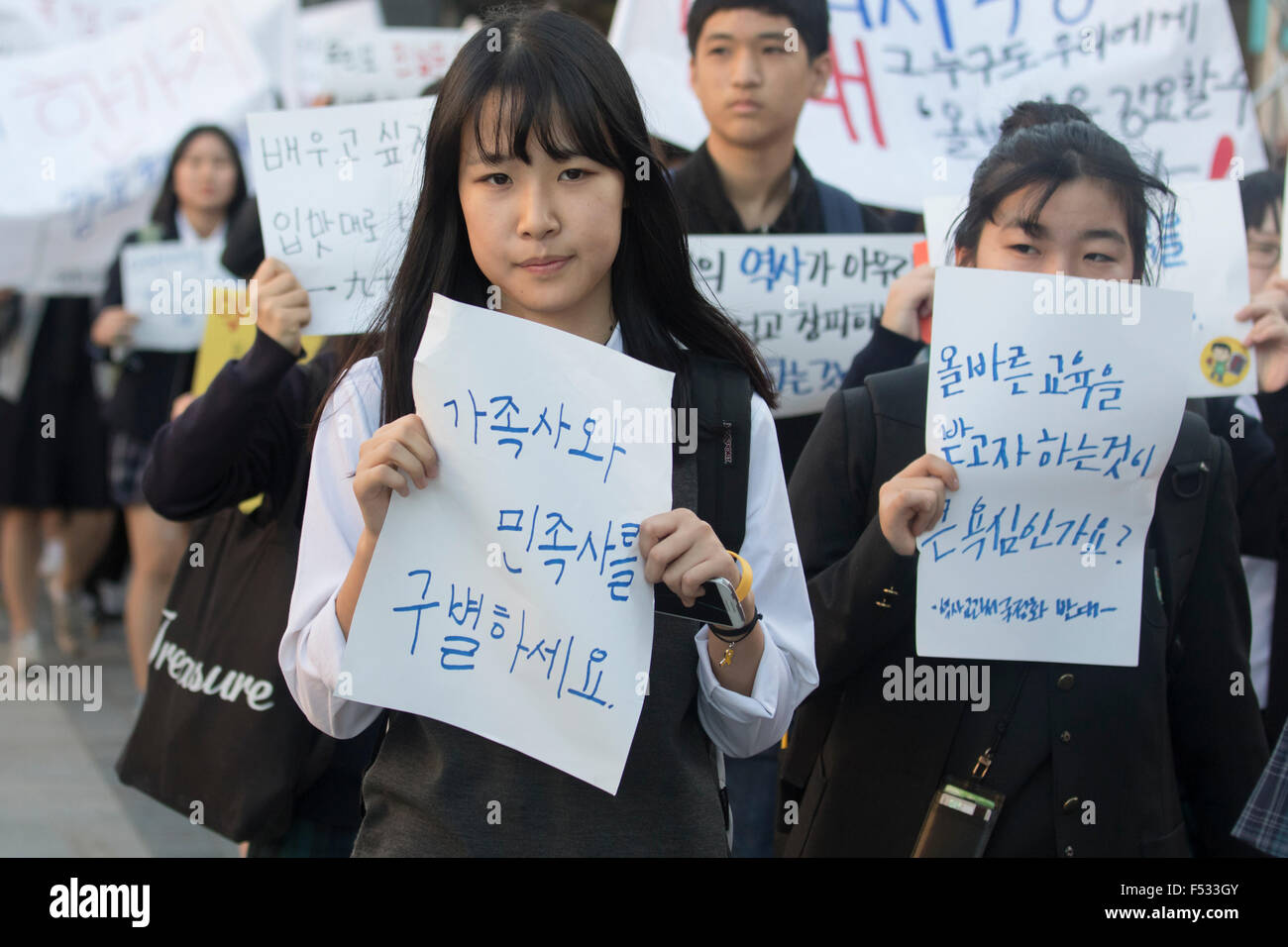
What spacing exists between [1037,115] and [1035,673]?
3.38ft

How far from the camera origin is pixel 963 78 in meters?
4.36

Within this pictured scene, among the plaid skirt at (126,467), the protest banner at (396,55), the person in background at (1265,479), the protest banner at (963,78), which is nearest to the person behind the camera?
the person in background at (1265,479)

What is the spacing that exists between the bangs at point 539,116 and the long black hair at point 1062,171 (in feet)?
2.69

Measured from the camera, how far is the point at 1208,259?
10.2ft

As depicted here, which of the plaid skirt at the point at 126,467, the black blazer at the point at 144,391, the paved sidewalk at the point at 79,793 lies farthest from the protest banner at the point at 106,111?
the paved sidewalk at the point at 79,793

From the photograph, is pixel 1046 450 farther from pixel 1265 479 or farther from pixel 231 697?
pixel 231 697

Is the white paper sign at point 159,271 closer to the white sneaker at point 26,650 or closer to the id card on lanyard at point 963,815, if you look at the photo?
the white sneaker at point 26,650

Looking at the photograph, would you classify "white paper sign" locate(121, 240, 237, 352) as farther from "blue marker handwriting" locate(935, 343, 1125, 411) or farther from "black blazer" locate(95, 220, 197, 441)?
"blue marker handwriting" locate(935, 343, 1125, 411)

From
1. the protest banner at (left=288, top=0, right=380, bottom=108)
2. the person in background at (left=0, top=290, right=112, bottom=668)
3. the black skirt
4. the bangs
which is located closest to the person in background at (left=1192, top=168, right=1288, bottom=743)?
the bangs

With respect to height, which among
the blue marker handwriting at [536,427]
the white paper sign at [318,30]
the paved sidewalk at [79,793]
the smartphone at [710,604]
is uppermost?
the white paper sign at [318,30]

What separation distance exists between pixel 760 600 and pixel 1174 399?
2.52 ft

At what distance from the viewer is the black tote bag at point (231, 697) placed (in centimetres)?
267

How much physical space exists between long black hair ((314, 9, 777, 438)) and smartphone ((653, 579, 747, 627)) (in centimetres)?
29
